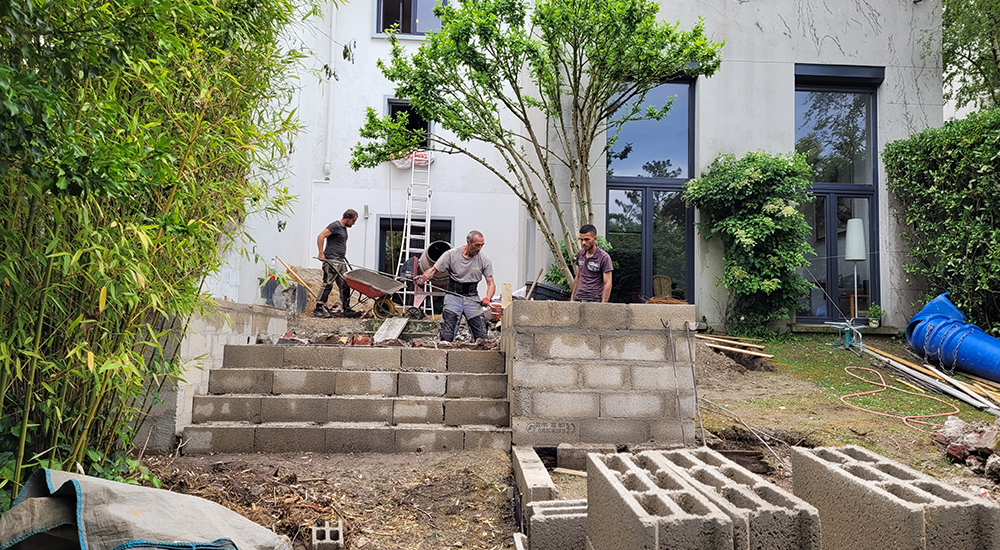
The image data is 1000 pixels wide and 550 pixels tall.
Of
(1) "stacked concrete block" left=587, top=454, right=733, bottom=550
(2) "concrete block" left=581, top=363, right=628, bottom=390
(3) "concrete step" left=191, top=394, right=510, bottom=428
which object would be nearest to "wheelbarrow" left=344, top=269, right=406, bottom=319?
(3) "concrete step" left=191, top=394, right=510, bottom=428

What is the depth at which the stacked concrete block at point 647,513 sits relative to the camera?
1.78 meters

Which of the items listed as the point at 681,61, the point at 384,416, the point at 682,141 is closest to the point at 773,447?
the point at 384,416

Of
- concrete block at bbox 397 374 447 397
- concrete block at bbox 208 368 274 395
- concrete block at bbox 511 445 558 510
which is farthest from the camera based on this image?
concrete block at bbox 397 374 447 397

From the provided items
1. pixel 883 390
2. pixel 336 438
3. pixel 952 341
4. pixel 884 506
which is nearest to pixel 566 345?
pixel 336 438

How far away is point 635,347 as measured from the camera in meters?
5.22

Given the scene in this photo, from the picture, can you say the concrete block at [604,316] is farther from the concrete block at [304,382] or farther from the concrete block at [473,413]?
the concrete block at [304,382]

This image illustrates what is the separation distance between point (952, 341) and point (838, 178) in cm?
365

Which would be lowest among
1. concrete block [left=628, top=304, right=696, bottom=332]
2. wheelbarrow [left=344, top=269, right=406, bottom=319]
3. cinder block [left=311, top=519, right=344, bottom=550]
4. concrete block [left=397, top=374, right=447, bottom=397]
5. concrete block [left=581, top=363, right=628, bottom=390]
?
cinder block [left=311, top=519, right=344, bottom=550]

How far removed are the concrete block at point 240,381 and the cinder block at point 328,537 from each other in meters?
2.37

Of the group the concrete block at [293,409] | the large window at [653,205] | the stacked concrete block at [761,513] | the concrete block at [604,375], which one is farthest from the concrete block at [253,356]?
the large window at [653,205]

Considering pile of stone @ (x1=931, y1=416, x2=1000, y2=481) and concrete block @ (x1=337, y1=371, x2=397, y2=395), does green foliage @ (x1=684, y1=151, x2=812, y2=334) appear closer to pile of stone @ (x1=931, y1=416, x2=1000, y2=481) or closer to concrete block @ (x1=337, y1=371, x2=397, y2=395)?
pile of stone @ (x1=931, y1=416, x2=1000, y2=481)

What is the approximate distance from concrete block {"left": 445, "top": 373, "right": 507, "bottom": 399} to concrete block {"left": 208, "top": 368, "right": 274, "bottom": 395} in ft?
5.08

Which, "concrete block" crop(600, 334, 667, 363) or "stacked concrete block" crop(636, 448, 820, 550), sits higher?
"concrete block" crop(600, 334, 667, 363)

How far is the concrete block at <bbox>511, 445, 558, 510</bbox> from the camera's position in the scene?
11.9 feet
